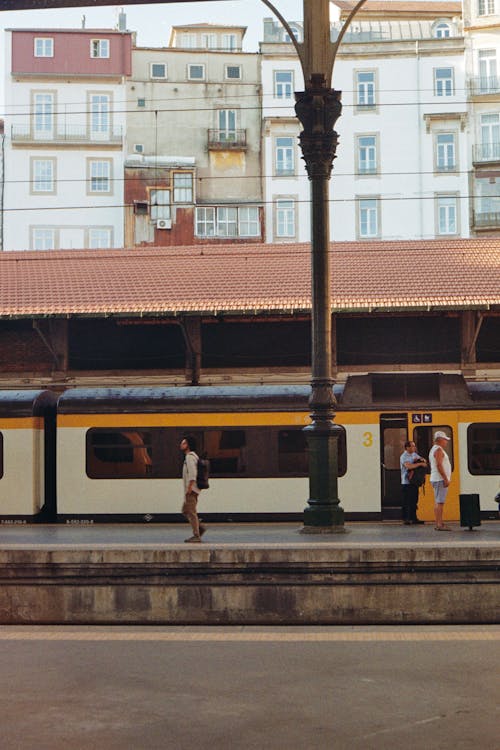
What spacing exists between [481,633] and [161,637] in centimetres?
305

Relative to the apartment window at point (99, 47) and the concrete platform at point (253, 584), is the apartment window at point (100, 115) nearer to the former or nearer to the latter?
the apartment window at point (99, 47)

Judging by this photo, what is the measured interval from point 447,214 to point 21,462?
3572cm

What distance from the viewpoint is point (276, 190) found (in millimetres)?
54438

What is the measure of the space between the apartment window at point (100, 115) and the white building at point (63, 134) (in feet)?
0.16

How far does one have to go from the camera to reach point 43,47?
5600 centimetres

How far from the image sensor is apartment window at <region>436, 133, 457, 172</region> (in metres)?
54.1

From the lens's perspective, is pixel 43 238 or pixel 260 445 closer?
pixel 260 445

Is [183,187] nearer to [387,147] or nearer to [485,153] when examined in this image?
[387,147]

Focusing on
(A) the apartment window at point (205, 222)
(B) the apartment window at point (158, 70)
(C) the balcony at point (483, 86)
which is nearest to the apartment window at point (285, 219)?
(A) the apartment window at point (205, 222)

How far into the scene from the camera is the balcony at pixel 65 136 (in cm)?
5575

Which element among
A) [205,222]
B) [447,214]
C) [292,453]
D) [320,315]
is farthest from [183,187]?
[320,315]

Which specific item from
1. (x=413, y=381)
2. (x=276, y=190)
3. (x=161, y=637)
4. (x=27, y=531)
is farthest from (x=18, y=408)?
(x=276, y=190)

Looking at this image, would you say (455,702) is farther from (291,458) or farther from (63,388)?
(63,388)

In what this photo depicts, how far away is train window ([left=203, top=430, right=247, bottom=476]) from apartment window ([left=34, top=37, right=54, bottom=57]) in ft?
128
